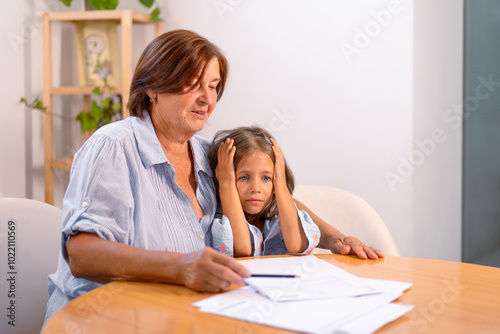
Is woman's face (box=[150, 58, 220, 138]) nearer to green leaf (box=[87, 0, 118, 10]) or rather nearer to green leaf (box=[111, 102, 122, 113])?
green leaf (box=[111, 102, 122, 113])

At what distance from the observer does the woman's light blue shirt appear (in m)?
1.27

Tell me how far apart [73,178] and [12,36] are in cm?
182

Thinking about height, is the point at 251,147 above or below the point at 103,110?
below

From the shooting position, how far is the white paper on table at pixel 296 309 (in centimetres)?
89

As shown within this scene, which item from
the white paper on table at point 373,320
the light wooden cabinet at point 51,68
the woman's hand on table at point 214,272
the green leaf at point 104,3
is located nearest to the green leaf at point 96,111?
the light wooden cabinet at point 51,68

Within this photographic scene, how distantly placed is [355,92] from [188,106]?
1303mm

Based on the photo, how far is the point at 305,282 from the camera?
3.66ft

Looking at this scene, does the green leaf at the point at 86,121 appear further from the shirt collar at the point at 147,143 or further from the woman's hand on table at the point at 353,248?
the woman's hand on table at the point at 353,248

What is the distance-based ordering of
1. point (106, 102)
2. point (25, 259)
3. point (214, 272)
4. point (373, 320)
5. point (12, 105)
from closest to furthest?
point (373, 320) → point (214, 272) → point (25, 259) → point (12, 105) → point (106, 102)

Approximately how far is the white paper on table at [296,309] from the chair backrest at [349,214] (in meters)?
0.70

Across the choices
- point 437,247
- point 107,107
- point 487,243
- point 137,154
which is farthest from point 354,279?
point 107,107

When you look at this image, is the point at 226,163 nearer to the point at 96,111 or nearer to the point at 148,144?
the point at 148,144

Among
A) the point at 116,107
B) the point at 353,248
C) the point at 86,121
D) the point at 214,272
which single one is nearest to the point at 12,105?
the point at 86,121

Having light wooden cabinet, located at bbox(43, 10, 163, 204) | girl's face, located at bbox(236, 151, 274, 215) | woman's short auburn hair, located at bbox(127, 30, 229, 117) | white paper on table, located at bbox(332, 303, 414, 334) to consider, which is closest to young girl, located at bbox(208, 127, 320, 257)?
girl's face, located at bbox(236, 151, 274, 215)
